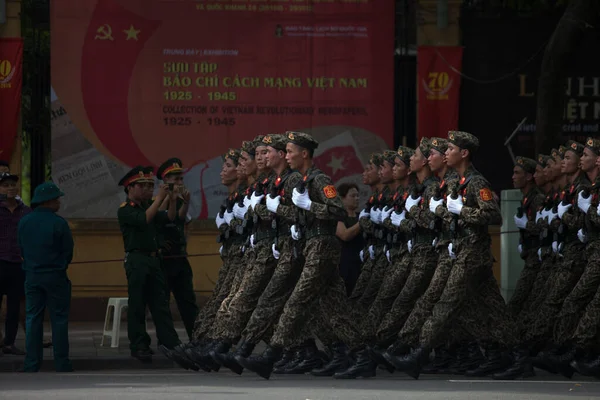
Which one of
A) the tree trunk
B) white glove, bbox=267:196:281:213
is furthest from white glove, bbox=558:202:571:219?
the tree trunk

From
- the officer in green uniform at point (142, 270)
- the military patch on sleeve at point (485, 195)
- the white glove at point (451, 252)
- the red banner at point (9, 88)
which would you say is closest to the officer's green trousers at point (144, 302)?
the officer in green uniform at point (142, 270)

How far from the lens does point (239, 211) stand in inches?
567

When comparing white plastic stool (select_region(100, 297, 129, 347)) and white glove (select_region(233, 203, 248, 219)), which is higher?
white glove (select_region(233, 203, 248, 219))

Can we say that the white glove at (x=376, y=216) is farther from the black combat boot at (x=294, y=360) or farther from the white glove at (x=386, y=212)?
the black combat boot at (x=294, y=360)

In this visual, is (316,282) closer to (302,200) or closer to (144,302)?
(302,200)

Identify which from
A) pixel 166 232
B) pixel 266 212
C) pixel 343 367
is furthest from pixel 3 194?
pixel 343 367

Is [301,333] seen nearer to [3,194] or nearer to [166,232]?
[166,232]

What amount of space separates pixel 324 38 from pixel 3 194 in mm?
5621

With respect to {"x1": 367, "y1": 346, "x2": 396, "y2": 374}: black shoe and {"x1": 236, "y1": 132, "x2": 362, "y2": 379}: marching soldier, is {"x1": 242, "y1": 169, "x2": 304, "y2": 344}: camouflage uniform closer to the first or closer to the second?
{"x1": 236, "y1": 132, "x2": 362, "y2": 379}: marching soldier

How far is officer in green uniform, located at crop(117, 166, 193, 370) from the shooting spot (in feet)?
48.2

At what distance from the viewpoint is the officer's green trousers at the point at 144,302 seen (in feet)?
48.3

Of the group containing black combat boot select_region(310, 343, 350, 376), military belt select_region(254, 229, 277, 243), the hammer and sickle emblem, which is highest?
the hammer and sickle emblem

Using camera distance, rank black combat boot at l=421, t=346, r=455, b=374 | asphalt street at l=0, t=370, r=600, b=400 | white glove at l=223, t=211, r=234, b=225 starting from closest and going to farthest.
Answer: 1. asphalt street at l=0, t=370, r=600, b=400
2. black combat boot at l=421, t=346, r=455, b=374
3. white glove at l=223, t=211, r=234, b=225

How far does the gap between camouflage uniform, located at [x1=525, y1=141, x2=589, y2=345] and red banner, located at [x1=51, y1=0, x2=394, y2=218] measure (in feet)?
19.4
